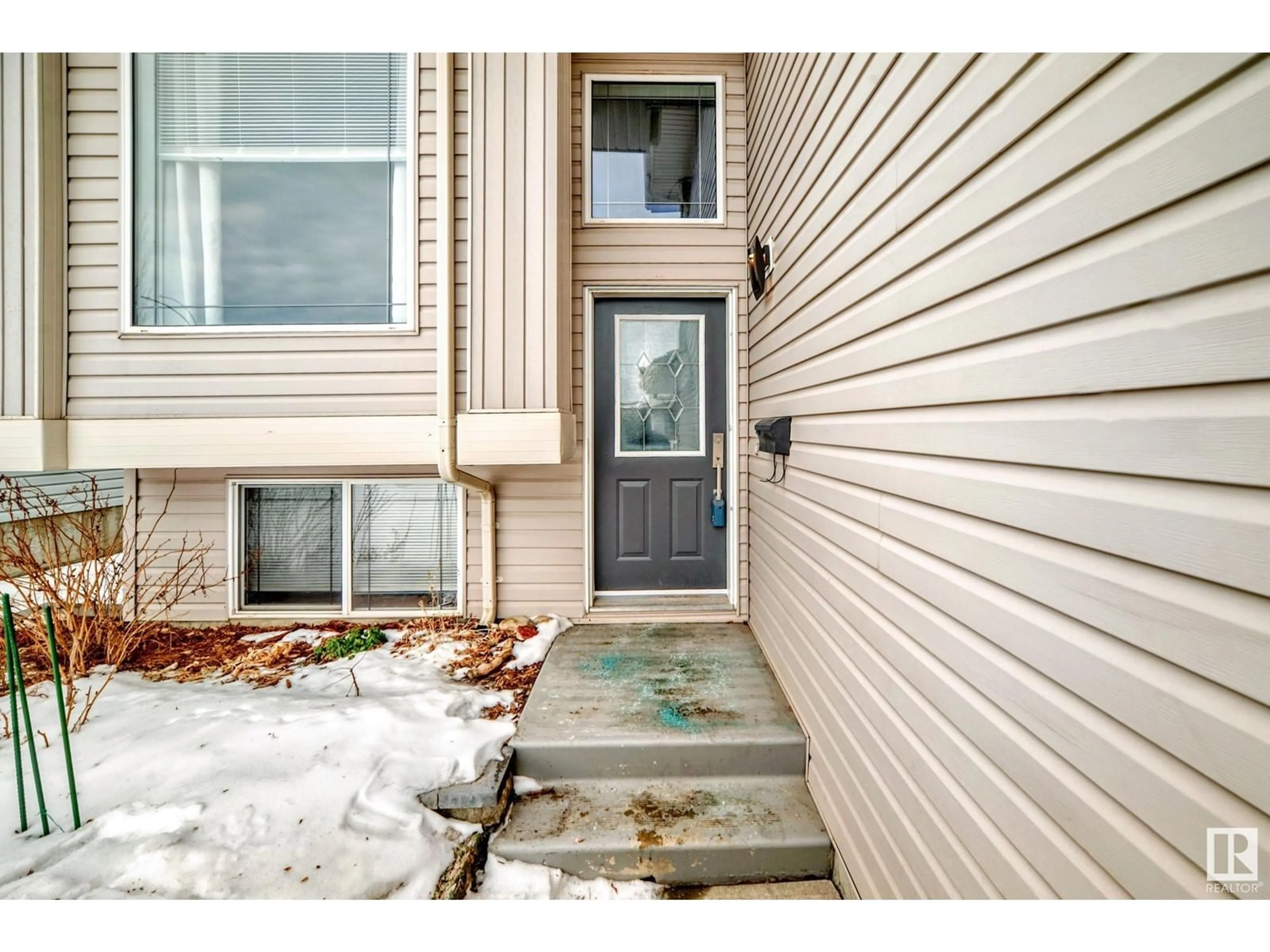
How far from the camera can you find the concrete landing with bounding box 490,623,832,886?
60.6 inches

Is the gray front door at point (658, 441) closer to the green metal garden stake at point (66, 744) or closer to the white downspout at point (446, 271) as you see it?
the white downspout at point (446, 271)

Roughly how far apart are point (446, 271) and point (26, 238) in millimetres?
2089

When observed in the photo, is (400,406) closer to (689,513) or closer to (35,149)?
(689,513)

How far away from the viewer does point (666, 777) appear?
1.81m

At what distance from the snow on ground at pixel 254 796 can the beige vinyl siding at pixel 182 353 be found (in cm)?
141

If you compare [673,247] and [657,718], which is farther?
[673,247]

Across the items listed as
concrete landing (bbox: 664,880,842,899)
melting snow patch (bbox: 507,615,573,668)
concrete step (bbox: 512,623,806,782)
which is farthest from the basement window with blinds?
concrete landing (bbox: 664,880,842,899)

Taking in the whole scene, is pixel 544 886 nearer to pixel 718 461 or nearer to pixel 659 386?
pixel 718 461

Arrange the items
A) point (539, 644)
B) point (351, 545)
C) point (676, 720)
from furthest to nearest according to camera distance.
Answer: point (351, 545) → point (539, 644) → point (676, 720)

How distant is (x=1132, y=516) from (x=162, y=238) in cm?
397

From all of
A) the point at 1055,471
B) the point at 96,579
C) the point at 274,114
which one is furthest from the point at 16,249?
the point at 1055,471

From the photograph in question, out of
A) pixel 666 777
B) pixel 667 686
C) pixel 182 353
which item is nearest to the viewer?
pixel 666 777
